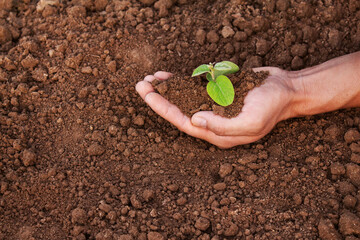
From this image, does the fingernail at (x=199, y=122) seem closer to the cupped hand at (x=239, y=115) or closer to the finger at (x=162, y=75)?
the cupped hand at (x=239, y=115)

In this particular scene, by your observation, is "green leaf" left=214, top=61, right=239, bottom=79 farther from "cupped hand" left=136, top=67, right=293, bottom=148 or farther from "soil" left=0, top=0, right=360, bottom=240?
"soil" left=0, top=0, right=360, bottom=240

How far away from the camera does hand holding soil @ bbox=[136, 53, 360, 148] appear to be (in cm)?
248

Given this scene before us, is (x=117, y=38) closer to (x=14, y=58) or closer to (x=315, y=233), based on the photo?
(x=14, y=58)

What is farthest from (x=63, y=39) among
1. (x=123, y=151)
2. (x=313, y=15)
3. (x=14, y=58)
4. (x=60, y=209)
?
(x=313, y=15)

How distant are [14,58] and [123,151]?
1.13 meters

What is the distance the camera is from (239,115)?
8.09 feet

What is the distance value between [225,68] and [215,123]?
1.18ft

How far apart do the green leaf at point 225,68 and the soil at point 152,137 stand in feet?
1.07

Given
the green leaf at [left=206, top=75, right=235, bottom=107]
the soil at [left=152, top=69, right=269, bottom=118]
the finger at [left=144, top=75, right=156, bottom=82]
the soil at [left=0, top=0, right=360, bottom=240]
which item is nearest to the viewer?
the soil at [left=0, top=0, right=360, bottom=240]

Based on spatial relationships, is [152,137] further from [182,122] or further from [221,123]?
[221,123]

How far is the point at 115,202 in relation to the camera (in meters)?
2.31

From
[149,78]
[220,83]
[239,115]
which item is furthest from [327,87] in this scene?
[149,78]

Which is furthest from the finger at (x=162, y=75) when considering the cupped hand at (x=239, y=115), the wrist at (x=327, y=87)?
the wrist at (x=327, y=87)

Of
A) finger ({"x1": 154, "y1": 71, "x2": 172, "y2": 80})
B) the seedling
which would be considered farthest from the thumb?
finger ({"x1": 154, "y1": 71, "x2": 172, "y2": 80})
